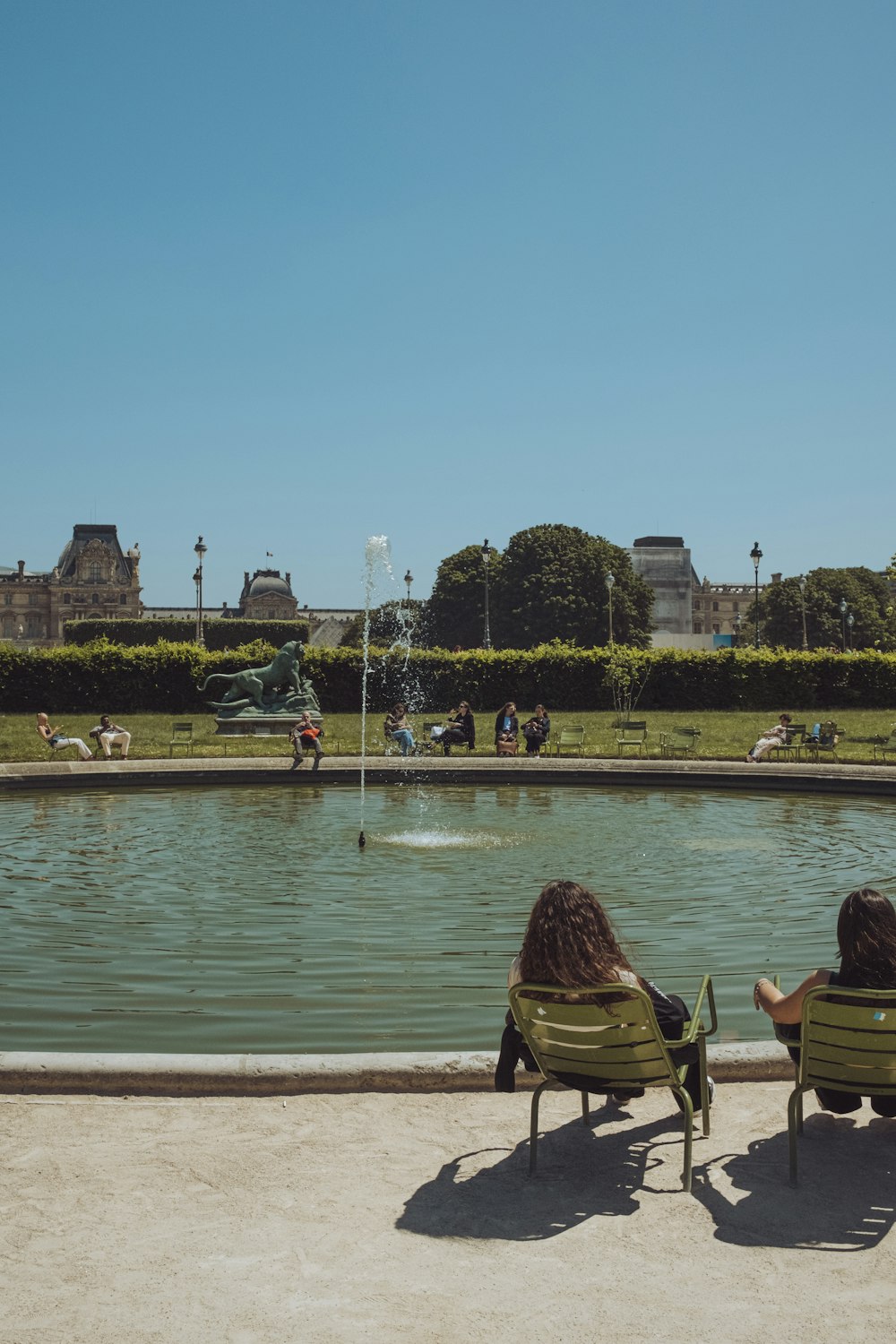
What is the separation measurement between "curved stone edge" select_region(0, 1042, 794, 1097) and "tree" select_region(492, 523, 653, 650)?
213ft

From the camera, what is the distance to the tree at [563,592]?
236ft

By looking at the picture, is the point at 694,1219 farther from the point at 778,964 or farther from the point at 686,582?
the point at 686,582

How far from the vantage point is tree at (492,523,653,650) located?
236ft

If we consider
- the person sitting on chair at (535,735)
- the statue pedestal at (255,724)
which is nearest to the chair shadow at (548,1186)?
the person sitting on chair at (535,735)

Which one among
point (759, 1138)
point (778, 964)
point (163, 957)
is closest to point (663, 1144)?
point (759, 1138)

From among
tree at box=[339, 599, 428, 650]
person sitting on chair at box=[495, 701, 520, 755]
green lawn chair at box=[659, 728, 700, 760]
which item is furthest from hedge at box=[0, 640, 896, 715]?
tree at box=[339, 599, 428, 650]

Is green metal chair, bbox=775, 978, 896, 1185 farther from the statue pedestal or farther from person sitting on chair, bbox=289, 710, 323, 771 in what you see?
the statue pedestal

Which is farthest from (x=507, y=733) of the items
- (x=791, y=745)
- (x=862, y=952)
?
(x=862, y=952)

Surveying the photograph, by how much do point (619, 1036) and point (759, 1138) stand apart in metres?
0.84

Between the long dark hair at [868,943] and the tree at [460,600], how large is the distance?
76399mm

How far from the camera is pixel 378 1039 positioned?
6.83 m

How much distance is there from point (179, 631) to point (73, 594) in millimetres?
69413

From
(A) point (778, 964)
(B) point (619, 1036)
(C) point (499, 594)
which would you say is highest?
(C) point (499, 594)

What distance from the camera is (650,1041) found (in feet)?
14.8
